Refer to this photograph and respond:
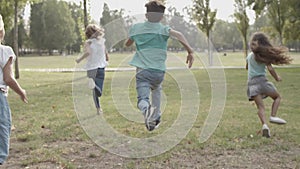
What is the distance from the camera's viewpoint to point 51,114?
932 cm

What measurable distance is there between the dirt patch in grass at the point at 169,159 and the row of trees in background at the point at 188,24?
154 cm

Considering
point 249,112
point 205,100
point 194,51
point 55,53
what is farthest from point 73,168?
point 55,53

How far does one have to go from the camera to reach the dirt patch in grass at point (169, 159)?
5250 mm

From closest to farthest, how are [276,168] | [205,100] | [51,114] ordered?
1. [276,168]
2. [51,114]
3. [205,100]

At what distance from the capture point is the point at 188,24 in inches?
228

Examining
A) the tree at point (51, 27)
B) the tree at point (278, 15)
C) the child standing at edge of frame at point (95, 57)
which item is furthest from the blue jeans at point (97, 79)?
the tree at point (51, 27)

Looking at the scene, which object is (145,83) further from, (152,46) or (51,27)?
(51,27)

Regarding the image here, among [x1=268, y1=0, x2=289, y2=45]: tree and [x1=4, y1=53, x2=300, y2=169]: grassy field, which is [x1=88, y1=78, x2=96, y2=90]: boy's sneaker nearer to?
[x1=4, y1=53, x2=300, y2=169]: grassy field

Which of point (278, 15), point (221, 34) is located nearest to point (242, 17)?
point (278, 15)

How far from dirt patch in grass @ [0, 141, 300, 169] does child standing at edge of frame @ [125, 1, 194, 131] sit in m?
0.60

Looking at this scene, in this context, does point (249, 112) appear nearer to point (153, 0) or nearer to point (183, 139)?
point (183, 139)

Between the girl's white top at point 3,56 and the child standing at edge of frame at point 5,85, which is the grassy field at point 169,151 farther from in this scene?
the girl's white top at point 3,56

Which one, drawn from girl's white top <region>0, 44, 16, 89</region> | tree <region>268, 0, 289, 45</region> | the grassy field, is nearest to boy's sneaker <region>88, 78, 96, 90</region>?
the grassy field

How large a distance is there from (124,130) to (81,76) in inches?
49.4
